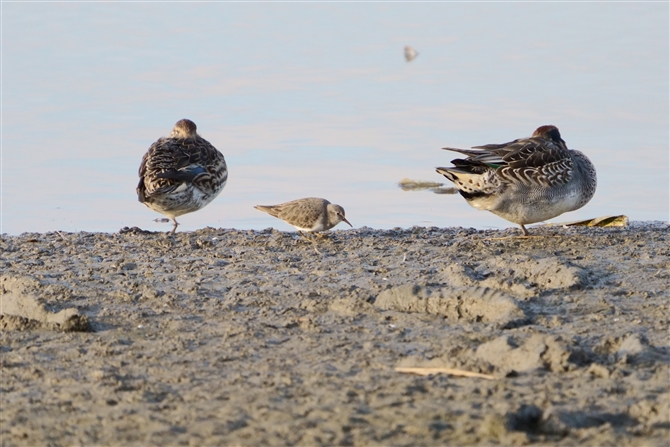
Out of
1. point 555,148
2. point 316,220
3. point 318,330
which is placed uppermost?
point 555,148

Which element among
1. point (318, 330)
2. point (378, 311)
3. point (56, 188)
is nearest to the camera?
point (318, 330)

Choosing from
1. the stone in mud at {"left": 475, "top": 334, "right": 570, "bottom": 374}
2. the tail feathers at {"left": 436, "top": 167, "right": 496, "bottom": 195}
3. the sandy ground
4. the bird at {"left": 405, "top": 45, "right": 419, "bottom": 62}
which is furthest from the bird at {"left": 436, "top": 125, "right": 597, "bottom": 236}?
the bird at {"left": 405, "top": 45, "right": 419, "bottom": 62}

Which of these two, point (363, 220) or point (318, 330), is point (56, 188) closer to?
point (363, 220)

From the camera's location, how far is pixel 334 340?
5.95 meters

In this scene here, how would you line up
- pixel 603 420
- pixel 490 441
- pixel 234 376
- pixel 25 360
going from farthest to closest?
1. pixel 25 360
2. pixel 234 376
3. pixel 603 420
4. pixel 490 441

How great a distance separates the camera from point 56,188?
38.4ft

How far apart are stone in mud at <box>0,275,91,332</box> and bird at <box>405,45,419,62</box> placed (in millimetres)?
11228

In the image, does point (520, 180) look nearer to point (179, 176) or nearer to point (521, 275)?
point (521, 275)

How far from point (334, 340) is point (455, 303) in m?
0.97

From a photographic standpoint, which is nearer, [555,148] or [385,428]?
[385,428]

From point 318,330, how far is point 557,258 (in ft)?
8.00

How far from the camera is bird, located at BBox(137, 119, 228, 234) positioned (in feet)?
32.1

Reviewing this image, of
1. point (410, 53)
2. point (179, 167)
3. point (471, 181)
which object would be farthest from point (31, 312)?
point (410, 53)

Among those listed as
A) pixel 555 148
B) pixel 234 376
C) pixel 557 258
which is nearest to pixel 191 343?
pixel 234 376
